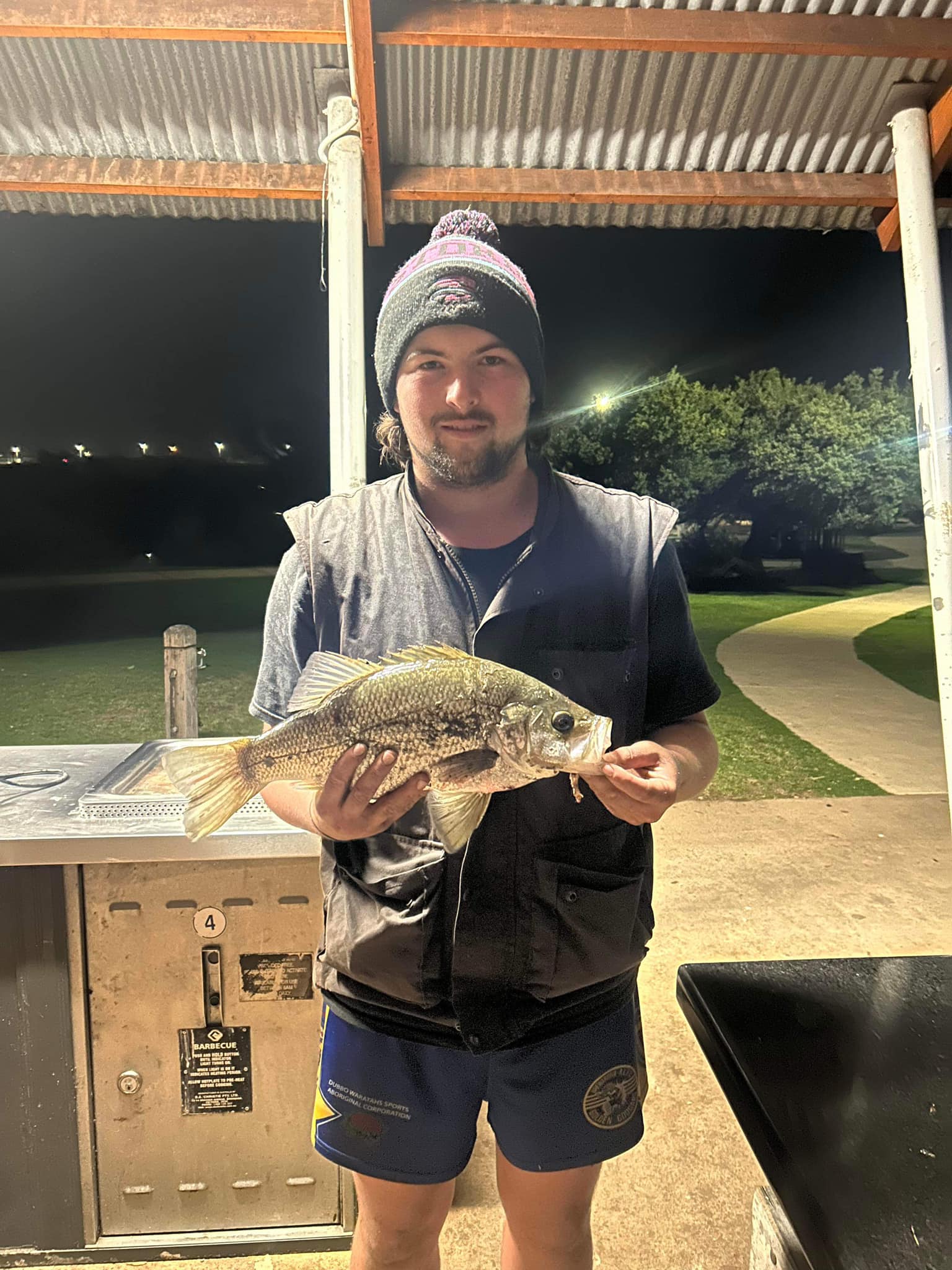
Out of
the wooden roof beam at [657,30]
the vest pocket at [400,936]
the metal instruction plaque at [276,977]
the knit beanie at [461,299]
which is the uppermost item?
the wooden roof beam at [657,30]

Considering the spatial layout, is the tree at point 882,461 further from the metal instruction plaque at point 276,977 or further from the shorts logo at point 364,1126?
the shorts logo at point 364,1126

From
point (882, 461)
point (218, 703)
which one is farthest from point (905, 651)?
point (218, 703)

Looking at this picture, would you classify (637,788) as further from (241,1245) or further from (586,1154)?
(241,1245)

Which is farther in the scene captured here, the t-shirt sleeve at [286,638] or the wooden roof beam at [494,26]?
the wooden roof beam at [494,26]

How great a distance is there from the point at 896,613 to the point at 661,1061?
1543cm

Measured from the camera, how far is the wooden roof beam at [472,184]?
10.5 ft

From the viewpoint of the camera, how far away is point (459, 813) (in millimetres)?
1358

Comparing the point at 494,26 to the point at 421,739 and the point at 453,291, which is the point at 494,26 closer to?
the point at 453,291

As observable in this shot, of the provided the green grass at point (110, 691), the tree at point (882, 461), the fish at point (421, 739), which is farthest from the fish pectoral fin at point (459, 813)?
the tree at point (882, 461)

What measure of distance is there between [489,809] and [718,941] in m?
3.26

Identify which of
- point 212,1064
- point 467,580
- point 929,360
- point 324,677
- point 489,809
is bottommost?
point 212,1064

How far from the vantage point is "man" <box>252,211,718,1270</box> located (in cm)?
147

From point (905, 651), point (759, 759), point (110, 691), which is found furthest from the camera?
point (905, 651)

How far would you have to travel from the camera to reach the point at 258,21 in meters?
2.63
